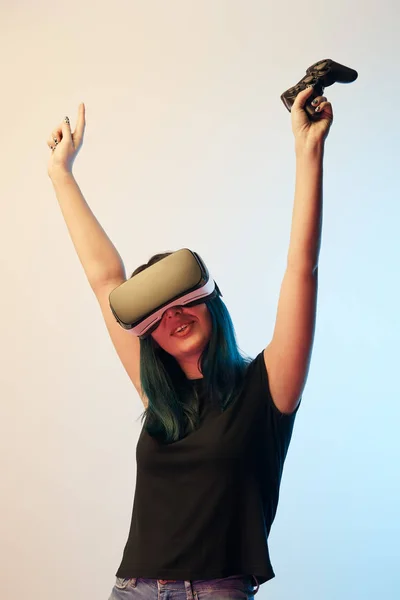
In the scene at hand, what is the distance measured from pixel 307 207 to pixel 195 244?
3.95 feet

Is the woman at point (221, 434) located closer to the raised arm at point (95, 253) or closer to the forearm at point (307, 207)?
the forearm at point (307, 207)

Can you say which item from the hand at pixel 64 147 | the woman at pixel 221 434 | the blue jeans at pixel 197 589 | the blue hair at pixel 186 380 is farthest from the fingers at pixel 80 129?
the blue jeans at pixel 197 589

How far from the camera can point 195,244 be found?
2.27 m

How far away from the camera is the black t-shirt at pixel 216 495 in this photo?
1.13 meters

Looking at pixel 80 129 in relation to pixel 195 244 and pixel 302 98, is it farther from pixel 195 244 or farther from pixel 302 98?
pixel 195 244

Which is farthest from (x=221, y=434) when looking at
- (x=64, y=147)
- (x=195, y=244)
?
(x=195, y=244)

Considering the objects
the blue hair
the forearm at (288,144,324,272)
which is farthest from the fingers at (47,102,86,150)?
the forearm at (288,144,324,272)

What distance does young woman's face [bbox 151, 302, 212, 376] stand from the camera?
4.13 feet

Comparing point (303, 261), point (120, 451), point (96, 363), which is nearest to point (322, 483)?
point (120, 451)

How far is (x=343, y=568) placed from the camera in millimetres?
2131

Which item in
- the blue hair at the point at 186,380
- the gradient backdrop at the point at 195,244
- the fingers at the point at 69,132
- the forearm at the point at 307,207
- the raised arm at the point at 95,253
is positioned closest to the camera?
the forearm at the point at 307,207

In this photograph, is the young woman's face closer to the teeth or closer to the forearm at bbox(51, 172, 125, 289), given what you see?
the teeth

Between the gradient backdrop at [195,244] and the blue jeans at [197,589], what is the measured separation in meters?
1.04

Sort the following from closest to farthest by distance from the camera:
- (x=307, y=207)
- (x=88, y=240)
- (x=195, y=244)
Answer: (x=307, y=207) → (x=88, y=240) → (x=195, y=244)
